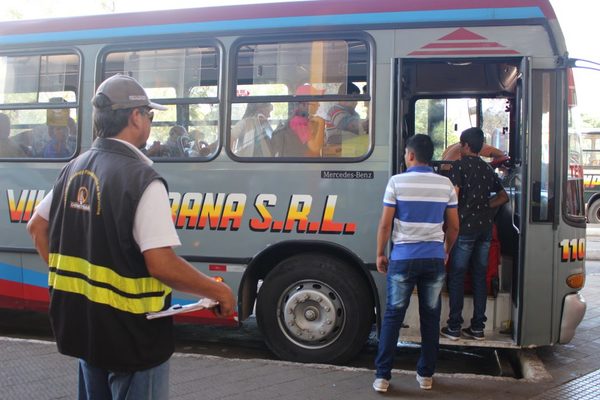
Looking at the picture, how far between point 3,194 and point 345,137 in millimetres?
3298

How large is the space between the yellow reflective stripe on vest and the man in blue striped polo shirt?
2315 mm

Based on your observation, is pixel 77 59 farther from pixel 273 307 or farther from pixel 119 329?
pixel 119 329

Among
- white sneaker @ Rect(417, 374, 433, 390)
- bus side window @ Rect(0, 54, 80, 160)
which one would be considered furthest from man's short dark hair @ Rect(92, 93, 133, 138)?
bus side window @ Rect(0, 54, 80, 160)

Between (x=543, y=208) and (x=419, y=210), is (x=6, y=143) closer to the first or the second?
(x=419, y=210)

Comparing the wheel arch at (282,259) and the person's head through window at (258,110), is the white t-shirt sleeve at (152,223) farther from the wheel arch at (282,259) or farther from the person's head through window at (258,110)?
the person's head through window at (258,110)

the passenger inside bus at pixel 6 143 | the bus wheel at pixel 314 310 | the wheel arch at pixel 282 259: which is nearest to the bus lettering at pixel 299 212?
the wheel arch at pixel 282 259

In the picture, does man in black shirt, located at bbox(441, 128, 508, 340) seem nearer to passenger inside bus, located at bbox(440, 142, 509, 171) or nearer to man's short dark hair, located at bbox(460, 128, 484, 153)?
man's short dark hair, located at bbox(460, 128, 484, 153)

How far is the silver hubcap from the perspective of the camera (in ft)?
16.2

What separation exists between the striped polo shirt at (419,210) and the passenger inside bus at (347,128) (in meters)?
0.84

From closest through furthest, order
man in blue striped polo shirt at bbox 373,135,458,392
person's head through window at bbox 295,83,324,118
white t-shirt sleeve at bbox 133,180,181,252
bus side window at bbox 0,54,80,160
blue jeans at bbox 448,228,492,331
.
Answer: white t-shirt sleeve at bbox 133,180,181,252, man in blue striped polo shirt at bbox 373,135,458,392, blue jeans at bbox 448,228,492,331, person's head through window at bbox 295,83,324,118, bus side window at bbox 0,54,80,160

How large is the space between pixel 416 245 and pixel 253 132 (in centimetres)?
180

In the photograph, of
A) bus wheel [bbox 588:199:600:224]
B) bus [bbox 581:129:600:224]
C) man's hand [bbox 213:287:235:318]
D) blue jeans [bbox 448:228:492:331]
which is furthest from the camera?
bus wheel [bbox 588:199:600:224]

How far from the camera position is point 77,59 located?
5.57 meters

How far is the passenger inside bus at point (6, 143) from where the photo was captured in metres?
5.77
